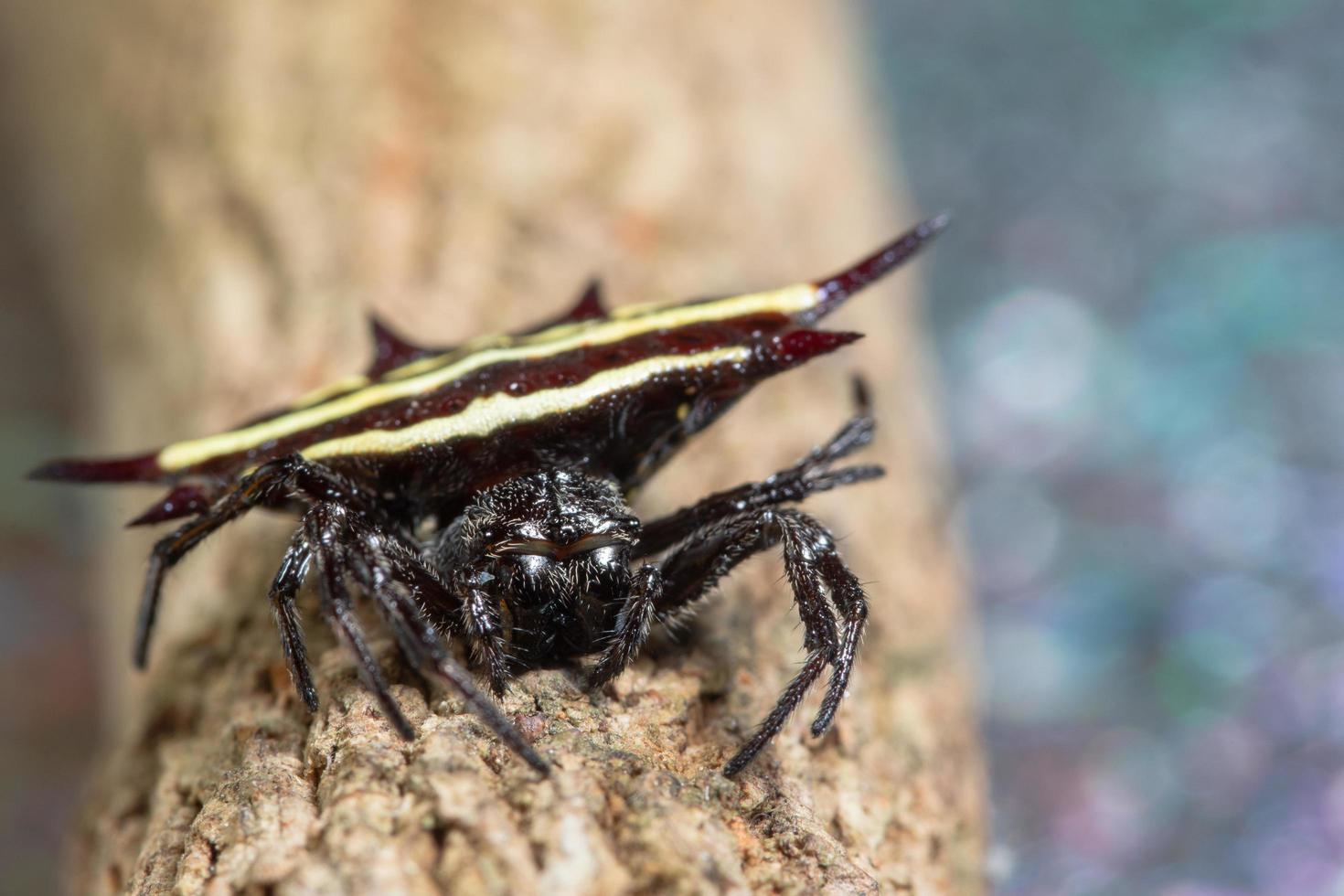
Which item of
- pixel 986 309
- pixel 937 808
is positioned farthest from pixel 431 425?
pixel 986 309

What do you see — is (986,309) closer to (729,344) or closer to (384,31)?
(384,31)

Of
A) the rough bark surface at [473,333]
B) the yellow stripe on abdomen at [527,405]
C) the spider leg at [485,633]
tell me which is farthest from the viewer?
the yellow stripe on abdomen at [527,405]

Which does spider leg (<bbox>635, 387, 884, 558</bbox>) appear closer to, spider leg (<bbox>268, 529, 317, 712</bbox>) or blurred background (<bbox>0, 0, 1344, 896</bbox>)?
spider leg (<bbox>268, 529, 317, 712</bbox>)

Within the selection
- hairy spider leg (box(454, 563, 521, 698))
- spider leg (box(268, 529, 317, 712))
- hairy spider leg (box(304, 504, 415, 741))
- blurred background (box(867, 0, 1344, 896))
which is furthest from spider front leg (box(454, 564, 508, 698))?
blurred background (box(867, 0, 1344, 896))

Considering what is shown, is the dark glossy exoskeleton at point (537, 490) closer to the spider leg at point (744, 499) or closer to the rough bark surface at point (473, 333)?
the spider leg at point (744, 499)

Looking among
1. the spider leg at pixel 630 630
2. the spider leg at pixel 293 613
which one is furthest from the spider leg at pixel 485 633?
the spider leg at pixel 293 613

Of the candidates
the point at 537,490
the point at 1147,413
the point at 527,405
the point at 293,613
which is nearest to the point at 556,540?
the point at 537,490
